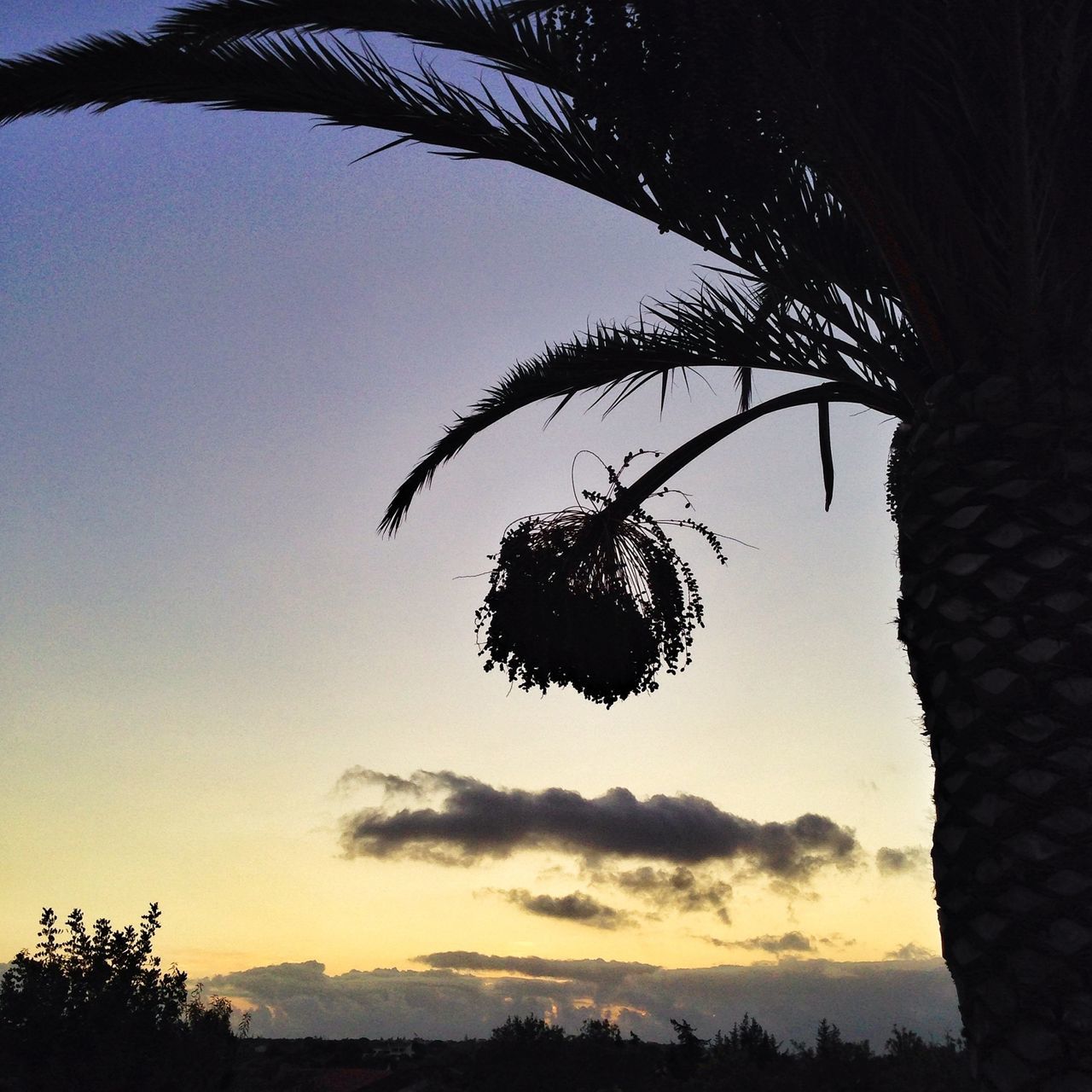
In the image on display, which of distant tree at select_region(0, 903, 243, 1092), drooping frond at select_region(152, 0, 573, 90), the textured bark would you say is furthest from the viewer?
distant tree at select_region(0, 903, 243, 1092)

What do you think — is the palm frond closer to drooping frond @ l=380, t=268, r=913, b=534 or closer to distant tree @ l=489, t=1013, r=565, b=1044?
drooping frond @ l=380, t=268, r=913, b=534

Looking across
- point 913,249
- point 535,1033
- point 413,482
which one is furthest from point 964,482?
point 535,1033

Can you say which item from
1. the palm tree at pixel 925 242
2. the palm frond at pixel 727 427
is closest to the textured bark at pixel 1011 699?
the palm tree at pixel 925 242

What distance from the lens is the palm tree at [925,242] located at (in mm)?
4859

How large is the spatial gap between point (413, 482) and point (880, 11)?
541 centimetres

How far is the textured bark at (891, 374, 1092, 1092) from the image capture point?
4680mm

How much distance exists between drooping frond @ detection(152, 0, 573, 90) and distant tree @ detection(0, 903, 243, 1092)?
1056cm

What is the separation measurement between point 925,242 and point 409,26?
3.46 meters

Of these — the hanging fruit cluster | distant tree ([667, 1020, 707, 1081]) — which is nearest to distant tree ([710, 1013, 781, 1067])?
distant tree ([667, 1020, 707, 1081])

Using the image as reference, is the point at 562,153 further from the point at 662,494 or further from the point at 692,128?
the point at 662,494

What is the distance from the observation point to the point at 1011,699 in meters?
4.94

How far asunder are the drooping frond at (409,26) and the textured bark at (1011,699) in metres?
3.41

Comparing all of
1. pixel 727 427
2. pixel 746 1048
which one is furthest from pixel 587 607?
pixel 746 1048

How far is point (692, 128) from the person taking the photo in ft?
20.2
